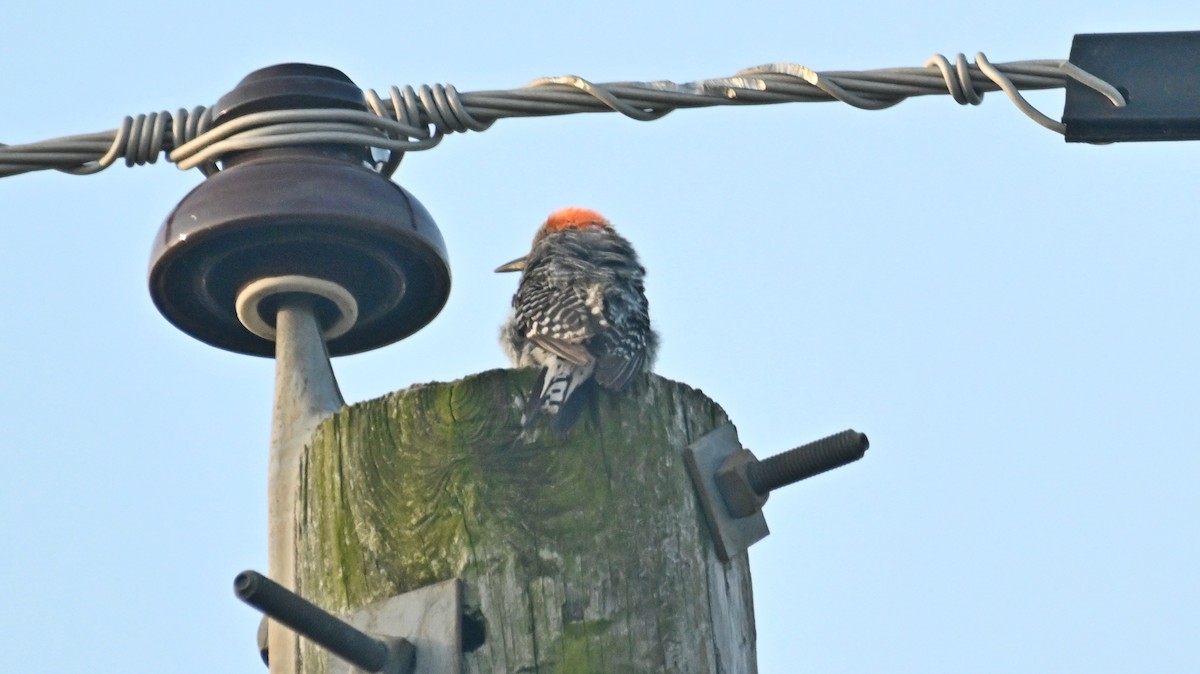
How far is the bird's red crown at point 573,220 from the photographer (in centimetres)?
766

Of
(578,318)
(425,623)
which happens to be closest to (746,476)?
(425,623)

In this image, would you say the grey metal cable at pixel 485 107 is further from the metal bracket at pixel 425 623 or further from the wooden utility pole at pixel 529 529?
the metal bracket at pixel 425 623

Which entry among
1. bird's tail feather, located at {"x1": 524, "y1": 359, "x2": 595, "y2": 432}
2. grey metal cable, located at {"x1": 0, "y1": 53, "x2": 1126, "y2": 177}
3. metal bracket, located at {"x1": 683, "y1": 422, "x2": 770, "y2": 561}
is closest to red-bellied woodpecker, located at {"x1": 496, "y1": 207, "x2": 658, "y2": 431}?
bird's tail feather, located at {"x1": 524, "y1": 359, "x2": 595, "y2": 432}

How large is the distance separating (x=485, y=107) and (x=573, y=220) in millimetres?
3104

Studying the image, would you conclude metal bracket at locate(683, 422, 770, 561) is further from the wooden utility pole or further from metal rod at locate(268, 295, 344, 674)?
metal rod at locate(268, 295, 344, 674)

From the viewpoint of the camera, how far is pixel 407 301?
4645mm

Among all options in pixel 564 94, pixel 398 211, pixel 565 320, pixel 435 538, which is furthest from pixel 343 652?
pixel 565 320

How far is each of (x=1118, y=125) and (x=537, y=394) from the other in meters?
1.64

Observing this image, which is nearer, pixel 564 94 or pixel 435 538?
pixel 435 538

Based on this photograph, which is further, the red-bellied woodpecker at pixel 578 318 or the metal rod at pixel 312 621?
the red-bellied woodpecker at pixel 578 318

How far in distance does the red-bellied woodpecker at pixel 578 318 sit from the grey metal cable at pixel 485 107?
26.1 inches

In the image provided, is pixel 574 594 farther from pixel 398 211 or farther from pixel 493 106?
pixel 493 106

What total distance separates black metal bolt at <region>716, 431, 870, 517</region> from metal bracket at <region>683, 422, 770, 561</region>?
0.7 inches

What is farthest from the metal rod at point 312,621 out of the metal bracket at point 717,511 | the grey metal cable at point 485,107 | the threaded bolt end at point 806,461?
the grey metal cable at point 485,107
